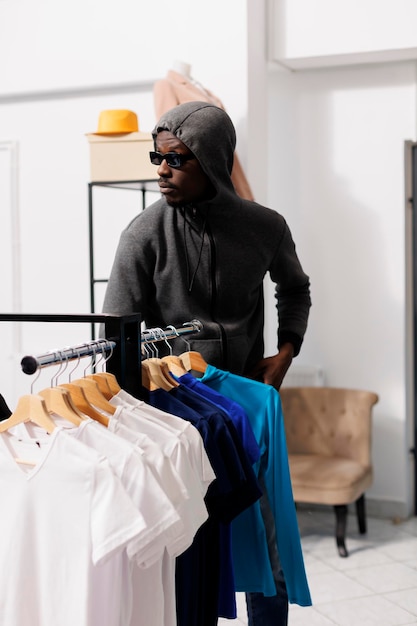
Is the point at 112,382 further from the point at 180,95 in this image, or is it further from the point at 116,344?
the point at 180,95

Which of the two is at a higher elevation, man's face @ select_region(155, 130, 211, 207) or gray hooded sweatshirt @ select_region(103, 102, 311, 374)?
man's face @ select_region(155, 130, 211, 207)

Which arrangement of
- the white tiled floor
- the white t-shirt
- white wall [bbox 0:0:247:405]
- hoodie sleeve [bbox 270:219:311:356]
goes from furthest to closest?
1. white wall [bbox 0:0:247:405]
2. the white tiled floor
3. hoodie sleeve [bbox 270:219:311:356]
4. the white t-shirt

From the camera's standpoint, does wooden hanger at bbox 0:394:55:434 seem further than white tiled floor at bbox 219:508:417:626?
No

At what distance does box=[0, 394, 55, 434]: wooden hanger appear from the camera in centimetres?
148

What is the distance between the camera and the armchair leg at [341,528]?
4008 millimetres

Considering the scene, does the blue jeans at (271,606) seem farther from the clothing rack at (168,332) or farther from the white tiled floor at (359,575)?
the white tiled floor at (359,575)

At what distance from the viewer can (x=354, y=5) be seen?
3871 mm

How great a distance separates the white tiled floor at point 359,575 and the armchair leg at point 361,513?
0.03 m

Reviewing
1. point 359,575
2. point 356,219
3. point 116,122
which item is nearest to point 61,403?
point 116,122

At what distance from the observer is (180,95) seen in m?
3.55

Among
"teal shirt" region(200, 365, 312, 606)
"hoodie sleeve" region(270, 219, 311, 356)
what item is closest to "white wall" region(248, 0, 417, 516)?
"hoodie sleeve" region(270, 219, 311, 356)

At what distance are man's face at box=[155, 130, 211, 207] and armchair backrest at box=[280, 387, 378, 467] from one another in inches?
93.7

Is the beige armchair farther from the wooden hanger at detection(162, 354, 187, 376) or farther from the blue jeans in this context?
the wooden hanger at detection(162, 354, 187, 376)

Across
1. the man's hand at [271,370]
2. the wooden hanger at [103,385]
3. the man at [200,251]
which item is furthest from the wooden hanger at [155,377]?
the man's hand at [271,370]
